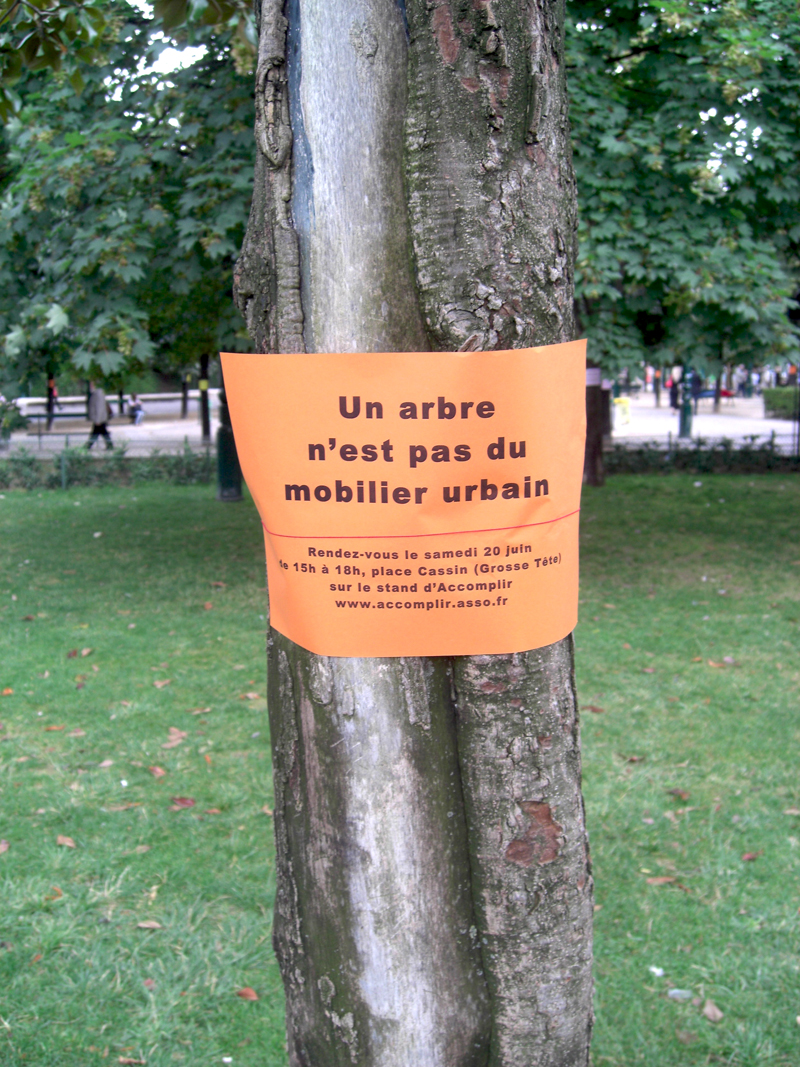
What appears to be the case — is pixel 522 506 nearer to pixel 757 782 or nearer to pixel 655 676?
pixel 757 782

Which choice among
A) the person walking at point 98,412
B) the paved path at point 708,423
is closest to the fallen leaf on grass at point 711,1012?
the paved path at point 708,423

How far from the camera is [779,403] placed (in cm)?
3391

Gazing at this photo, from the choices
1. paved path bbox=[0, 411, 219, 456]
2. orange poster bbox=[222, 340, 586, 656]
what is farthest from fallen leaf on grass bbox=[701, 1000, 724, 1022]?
paved path bbox=[0, 411, 219, 456]

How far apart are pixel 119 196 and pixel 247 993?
21.9 feet

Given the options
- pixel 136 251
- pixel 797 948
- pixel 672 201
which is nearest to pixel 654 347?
pixel 672 201

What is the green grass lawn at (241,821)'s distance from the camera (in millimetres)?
2934

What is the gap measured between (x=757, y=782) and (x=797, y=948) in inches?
52.0

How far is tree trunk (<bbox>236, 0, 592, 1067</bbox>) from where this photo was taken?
1.40m

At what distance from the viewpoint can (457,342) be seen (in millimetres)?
1400

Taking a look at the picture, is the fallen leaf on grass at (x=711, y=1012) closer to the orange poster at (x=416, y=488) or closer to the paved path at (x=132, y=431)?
the orange poster at (x=416, y=488)

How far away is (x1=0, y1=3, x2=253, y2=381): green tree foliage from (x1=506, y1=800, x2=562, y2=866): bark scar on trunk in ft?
19.0

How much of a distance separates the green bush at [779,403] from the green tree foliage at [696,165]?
27.2m

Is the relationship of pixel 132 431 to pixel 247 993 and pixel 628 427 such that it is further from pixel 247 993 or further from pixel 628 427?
pixel 247 993

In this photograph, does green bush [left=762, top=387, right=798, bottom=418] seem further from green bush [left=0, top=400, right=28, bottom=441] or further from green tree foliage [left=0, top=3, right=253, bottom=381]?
green bush [left=0, top=400, right=28, bottom=441]
